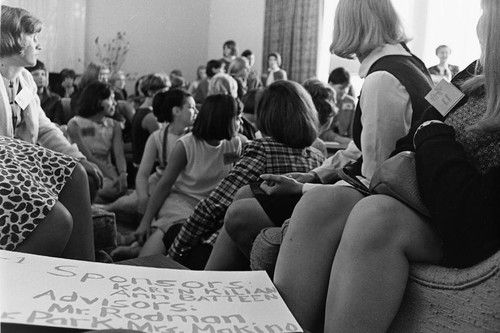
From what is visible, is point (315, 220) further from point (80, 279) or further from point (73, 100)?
point (73, 100)

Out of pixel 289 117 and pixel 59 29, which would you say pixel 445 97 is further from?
pixel 59 29

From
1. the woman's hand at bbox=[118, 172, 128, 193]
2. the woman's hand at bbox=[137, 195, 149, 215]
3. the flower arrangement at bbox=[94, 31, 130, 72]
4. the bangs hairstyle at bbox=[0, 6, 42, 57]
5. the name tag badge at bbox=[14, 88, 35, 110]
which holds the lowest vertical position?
the woman's hand at bbox=[137, 195, 149, 215]

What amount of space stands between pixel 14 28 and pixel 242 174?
0.79 m

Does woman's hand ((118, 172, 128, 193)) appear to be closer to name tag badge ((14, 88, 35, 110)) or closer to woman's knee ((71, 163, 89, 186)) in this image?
name tag badge ((14, 88, 35, 110))

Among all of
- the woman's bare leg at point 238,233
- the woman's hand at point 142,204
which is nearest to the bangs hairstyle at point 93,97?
the woman's hand at point 142,204

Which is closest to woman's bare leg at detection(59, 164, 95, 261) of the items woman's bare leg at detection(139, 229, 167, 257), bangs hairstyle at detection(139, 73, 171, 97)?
woman's bare leg at detection(139, 229, 167, 257)

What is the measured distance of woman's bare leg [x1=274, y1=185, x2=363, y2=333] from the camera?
109 centimetres

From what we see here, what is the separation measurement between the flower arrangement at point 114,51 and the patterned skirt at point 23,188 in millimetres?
797

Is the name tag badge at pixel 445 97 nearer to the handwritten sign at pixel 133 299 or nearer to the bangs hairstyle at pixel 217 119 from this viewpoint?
the handwritten sign at pixel 133 299

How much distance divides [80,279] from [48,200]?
0.40 m

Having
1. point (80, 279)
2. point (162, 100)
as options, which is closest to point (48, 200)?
point (80, 279)

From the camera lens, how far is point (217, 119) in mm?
2395

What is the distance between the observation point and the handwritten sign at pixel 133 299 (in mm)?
757

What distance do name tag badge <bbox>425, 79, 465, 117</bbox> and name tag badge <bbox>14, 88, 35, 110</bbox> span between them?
3.15ft
